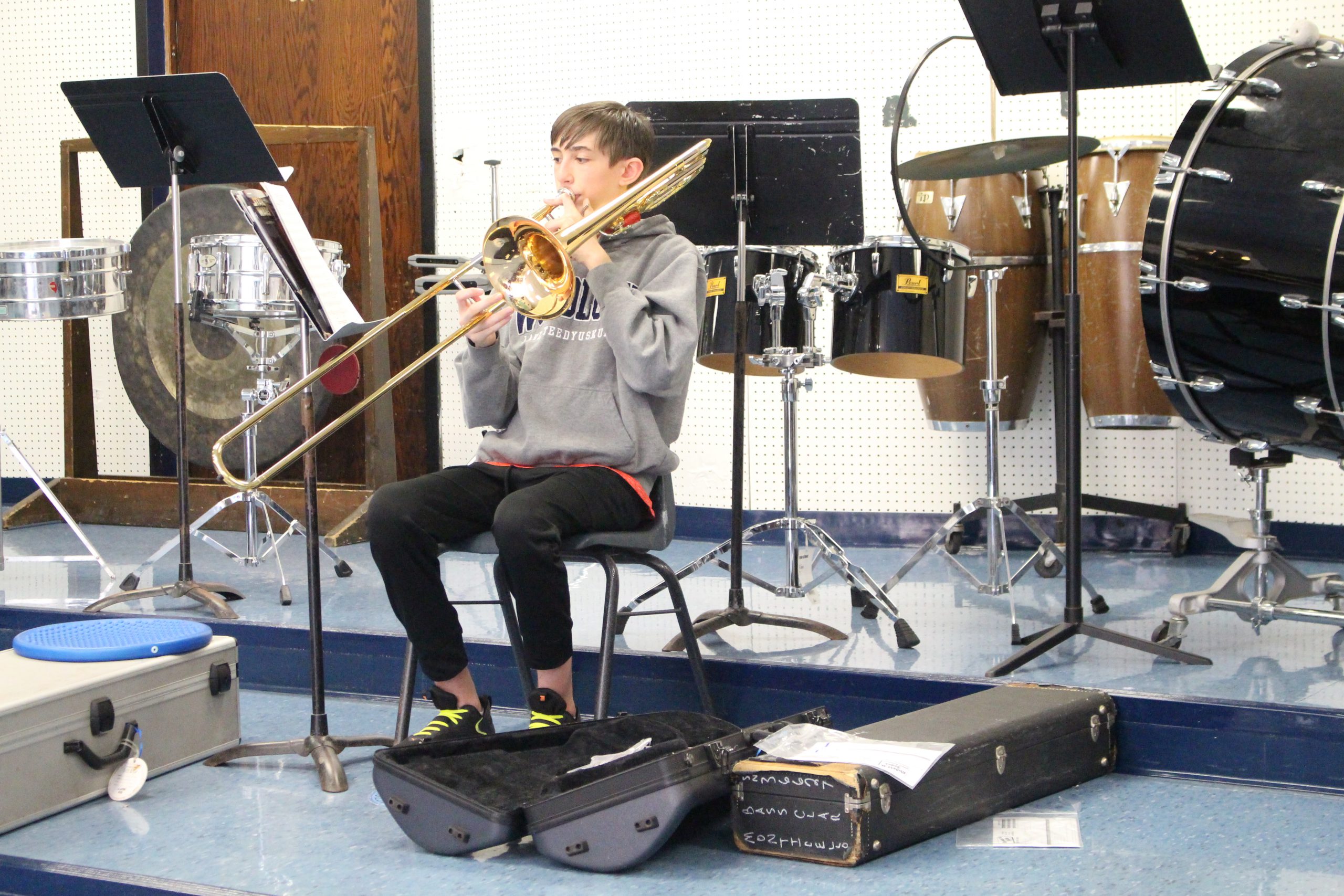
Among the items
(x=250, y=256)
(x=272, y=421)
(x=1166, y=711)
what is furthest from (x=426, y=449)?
(x=1166, y=711)

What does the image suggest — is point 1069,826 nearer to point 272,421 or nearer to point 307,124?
point 272,421

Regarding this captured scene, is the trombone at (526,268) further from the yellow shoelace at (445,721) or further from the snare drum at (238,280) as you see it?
the snare drum at (238,280)

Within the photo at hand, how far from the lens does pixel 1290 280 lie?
8.41 ft

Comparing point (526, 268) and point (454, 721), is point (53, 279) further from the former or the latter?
point (454, 721)

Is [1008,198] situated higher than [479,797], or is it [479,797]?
[1008,198]

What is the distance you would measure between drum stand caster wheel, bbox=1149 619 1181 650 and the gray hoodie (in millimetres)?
1133

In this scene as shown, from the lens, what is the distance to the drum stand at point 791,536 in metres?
3.09

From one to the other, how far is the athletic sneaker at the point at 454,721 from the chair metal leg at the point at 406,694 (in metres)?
0.04

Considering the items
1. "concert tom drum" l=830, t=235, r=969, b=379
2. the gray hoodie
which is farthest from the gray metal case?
"concert tom drum" l=830, t=235, r=969, b=379

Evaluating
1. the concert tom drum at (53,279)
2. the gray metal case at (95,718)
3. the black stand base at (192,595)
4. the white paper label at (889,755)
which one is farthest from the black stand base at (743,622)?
the concert tom drum at (53,279)

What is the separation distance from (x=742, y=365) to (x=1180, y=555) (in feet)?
6.02

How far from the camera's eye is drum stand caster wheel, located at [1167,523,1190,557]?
13.2ft

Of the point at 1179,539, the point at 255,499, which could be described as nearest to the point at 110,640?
the point at 255,499

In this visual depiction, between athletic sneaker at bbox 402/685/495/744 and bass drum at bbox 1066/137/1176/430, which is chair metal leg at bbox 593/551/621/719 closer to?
athletic sneaker at bbox 402/685/495/744
